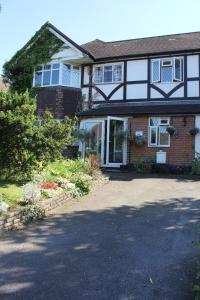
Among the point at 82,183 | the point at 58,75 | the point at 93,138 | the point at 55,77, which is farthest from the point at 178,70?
the point at 82,183

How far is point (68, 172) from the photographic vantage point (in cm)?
1334

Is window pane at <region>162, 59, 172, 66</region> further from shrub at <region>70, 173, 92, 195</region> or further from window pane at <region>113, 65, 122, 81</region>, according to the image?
shrub at <region>70, 173, 92, 195</region>

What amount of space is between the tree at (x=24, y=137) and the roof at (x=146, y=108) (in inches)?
338

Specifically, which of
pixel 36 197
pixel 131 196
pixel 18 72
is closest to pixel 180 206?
pixel 131 196

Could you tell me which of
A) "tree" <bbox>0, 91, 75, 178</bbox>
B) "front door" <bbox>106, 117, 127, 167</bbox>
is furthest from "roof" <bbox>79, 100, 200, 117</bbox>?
"tree" <bbox>0, 91, 75, 178</bbox>

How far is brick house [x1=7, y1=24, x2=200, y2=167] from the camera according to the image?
760 inches

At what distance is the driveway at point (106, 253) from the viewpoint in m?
5.43

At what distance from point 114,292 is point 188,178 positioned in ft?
36.8

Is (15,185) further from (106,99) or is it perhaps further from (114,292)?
(106,99)

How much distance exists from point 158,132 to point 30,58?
881 cm

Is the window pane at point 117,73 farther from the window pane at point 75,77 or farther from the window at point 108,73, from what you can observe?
the window pane at point 75,77

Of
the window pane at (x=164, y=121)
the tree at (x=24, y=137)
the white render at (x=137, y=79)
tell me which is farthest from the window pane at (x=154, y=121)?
the tree at (x=24, y=137)

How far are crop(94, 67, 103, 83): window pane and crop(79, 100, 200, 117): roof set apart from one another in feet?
5.00

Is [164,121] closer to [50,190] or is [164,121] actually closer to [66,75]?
[66,75]
